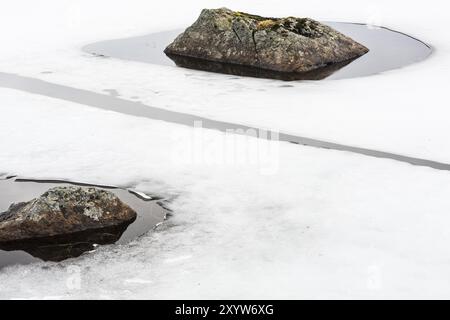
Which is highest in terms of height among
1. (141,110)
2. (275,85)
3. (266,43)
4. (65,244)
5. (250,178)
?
(266,43)

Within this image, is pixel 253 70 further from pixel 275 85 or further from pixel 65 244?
pixel 65 244

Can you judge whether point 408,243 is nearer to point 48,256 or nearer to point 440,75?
point 48,256

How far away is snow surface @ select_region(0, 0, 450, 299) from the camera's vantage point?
463cm

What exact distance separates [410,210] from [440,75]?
5431 millimetres

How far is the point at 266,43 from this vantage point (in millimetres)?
11227

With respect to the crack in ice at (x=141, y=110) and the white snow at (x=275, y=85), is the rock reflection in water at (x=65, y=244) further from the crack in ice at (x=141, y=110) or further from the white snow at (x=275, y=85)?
the white snow at (x=275, y=85)

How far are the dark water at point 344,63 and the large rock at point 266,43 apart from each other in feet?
0.76

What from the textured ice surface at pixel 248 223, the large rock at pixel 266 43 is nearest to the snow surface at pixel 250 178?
the textured ice surface at pixel 248 223

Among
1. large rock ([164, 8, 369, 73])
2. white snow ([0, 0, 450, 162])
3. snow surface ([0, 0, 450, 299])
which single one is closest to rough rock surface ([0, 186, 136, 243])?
snow surface ([0, 0, 450, 299])

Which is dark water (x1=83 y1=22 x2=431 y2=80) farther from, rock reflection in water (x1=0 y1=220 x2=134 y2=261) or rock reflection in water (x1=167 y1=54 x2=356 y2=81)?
rock reflection in water (x1=0 y1=220 x2=134 y2=261)

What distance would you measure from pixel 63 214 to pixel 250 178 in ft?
6.59

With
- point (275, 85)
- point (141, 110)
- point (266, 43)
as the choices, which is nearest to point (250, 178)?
point (141, 110)

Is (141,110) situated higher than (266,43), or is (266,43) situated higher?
(266,43)

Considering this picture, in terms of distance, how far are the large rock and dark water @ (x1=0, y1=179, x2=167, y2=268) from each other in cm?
567
